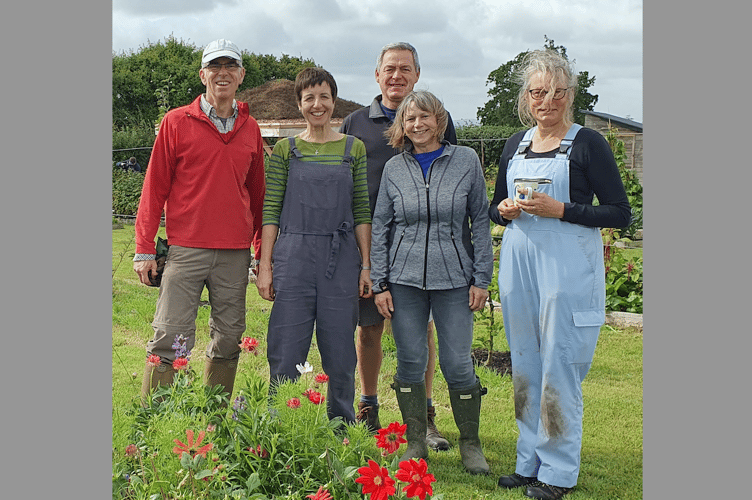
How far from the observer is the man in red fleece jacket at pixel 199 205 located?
3729 millimetres

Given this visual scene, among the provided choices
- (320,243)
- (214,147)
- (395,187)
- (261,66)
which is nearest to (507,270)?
(395,187)

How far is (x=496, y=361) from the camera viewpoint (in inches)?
238

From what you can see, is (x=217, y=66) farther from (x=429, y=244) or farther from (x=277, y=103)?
(x=277, y=103)

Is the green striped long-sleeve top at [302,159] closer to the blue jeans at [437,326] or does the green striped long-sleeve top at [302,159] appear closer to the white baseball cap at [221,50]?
the white baseball cap at [221,50]

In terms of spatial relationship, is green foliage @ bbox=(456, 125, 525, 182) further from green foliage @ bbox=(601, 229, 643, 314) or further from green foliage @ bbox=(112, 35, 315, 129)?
green foliage @ bbox=(601, 229, 643, 314)

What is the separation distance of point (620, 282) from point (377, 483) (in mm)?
5834

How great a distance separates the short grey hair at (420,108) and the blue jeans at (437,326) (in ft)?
2.54

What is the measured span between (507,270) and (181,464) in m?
1.77

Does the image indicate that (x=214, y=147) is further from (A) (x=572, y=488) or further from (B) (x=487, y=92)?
(B) (x=487, y=92)

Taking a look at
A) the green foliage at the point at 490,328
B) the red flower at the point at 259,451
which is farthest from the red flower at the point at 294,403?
the green foliage at the point at 490,328

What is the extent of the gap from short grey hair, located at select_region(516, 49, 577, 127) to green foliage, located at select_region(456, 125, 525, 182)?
1492 cm

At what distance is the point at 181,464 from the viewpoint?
264 cm

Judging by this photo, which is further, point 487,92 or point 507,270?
point 487,92

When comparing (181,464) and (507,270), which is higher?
(507,270)
